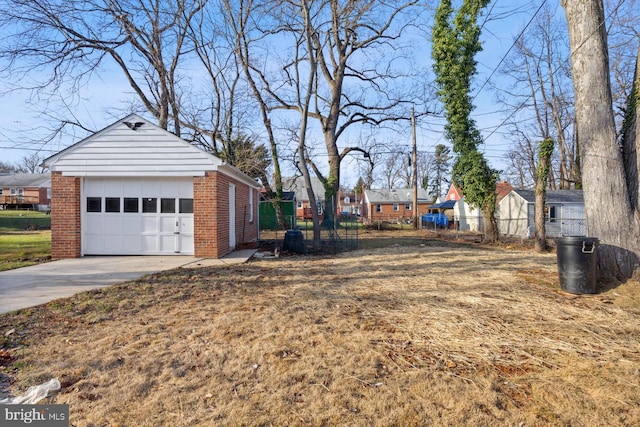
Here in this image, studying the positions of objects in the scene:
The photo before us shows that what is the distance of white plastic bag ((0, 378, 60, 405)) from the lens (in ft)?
8.61

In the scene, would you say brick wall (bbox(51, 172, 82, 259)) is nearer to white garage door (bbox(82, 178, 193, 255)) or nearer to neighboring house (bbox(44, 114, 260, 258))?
neighboring house (bbox(44, 114, 260, 258))

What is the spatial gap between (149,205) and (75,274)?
3059 mm

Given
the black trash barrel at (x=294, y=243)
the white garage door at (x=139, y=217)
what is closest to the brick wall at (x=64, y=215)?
the white garage door at (x=139, y=217)

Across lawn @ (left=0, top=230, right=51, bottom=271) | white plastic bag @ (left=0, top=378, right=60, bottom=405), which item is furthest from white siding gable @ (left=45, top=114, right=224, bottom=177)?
white plastic bag @ (left=0, top=378, right=60, bottom=405)

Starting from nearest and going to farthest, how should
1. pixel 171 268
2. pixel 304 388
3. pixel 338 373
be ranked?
pixel 304 388, pixel 338 373, pixel 171 268

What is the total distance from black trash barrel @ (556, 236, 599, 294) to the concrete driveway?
7.40m

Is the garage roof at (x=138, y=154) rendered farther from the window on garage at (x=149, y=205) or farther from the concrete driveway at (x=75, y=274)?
the concrete driveway at (x=75, y=274)

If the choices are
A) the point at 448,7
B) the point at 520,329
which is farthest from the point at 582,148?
the point at 448,7

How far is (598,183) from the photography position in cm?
621

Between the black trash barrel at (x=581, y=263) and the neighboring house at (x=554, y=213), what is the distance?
17.6 m

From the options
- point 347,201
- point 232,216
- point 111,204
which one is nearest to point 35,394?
point 111,204

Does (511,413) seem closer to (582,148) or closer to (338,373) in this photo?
(338,373)

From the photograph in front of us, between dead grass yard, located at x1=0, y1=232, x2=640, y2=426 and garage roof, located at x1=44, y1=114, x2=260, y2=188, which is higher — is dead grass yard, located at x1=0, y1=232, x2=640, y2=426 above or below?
below

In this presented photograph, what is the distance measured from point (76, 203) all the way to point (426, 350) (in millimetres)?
10173
